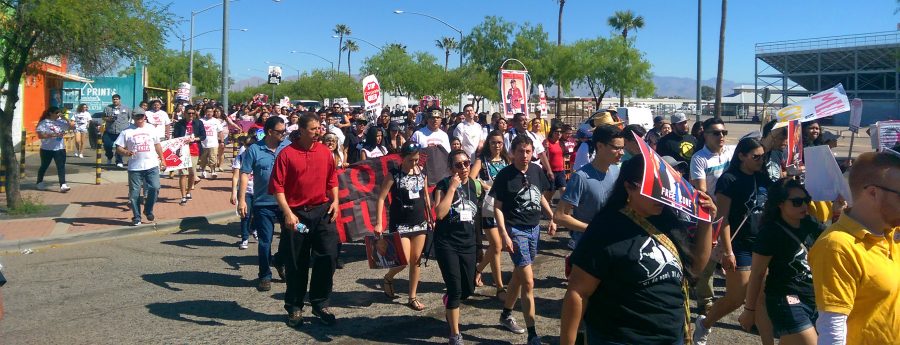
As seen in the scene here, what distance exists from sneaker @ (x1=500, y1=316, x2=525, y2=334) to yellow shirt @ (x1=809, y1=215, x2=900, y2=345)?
3.50 metres

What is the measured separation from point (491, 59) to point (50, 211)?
37.0 meters

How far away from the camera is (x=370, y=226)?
351 inches

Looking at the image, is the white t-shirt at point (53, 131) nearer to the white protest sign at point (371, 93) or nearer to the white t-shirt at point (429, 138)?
the white t-shirt at point (429, 138)

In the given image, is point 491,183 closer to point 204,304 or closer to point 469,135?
point 204,304

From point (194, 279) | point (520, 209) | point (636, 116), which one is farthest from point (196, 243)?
point (636, 116)

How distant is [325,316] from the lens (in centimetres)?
666

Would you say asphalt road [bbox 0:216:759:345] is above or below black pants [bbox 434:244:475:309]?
below

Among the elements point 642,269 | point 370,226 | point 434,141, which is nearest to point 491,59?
point 434,141

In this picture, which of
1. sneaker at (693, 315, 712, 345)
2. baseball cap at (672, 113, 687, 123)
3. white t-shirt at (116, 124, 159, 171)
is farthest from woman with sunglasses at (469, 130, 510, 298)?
white t-shirt at (116, 124, 159, 171)

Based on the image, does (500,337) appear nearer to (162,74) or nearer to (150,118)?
(150,118)

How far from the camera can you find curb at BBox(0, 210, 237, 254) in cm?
1008

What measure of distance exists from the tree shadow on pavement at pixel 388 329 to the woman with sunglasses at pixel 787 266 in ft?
7.74

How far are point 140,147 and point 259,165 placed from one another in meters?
3.82

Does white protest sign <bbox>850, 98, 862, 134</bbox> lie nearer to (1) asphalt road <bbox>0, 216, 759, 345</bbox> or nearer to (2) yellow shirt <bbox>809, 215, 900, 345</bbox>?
(1) asphalt road <bbox>0, 216, 759, 345</bbox>
